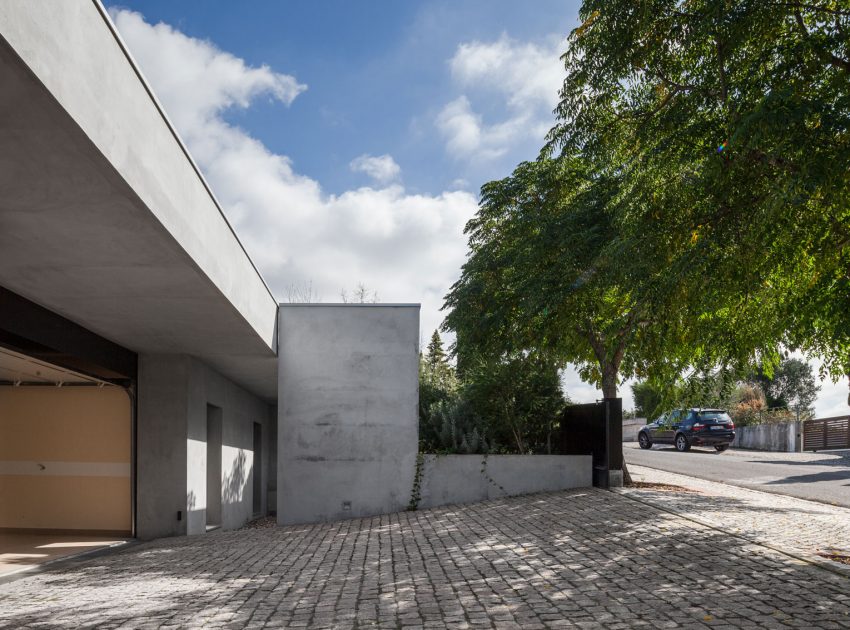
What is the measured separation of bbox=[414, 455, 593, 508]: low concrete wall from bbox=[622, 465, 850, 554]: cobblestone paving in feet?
4.04

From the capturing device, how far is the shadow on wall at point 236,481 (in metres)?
14.5

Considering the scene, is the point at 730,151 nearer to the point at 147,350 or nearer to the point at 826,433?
the point at 147,350

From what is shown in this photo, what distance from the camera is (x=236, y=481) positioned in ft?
51.3

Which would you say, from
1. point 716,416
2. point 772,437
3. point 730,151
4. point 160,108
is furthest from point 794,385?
point 160,108

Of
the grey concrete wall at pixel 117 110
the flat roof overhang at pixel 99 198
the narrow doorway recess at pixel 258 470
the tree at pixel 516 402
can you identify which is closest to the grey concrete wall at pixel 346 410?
the tree at pixel 516 402

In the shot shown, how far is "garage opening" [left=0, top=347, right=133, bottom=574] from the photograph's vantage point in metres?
12.4

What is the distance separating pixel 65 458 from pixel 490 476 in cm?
765

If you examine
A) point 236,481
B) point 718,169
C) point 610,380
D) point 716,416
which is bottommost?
point 236,481

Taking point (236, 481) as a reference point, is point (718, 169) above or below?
above

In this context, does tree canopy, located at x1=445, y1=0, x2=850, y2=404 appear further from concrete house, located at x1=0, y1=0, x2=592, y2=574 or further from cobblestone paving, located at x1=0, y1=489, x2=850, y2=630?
concrete house, located at x1=0, y1=0, x2=592, y2=574

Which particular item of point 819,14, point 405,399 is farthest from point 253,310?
point 819,14

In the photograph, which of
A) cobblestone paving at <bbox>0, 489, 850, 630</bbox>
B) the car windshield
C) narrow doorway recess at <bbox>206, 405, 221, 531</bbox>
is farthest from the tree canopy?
the car windshield

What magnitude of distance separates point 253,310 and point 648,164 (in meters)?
5.45

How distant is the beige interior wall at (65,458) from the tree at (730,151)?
937 cm
